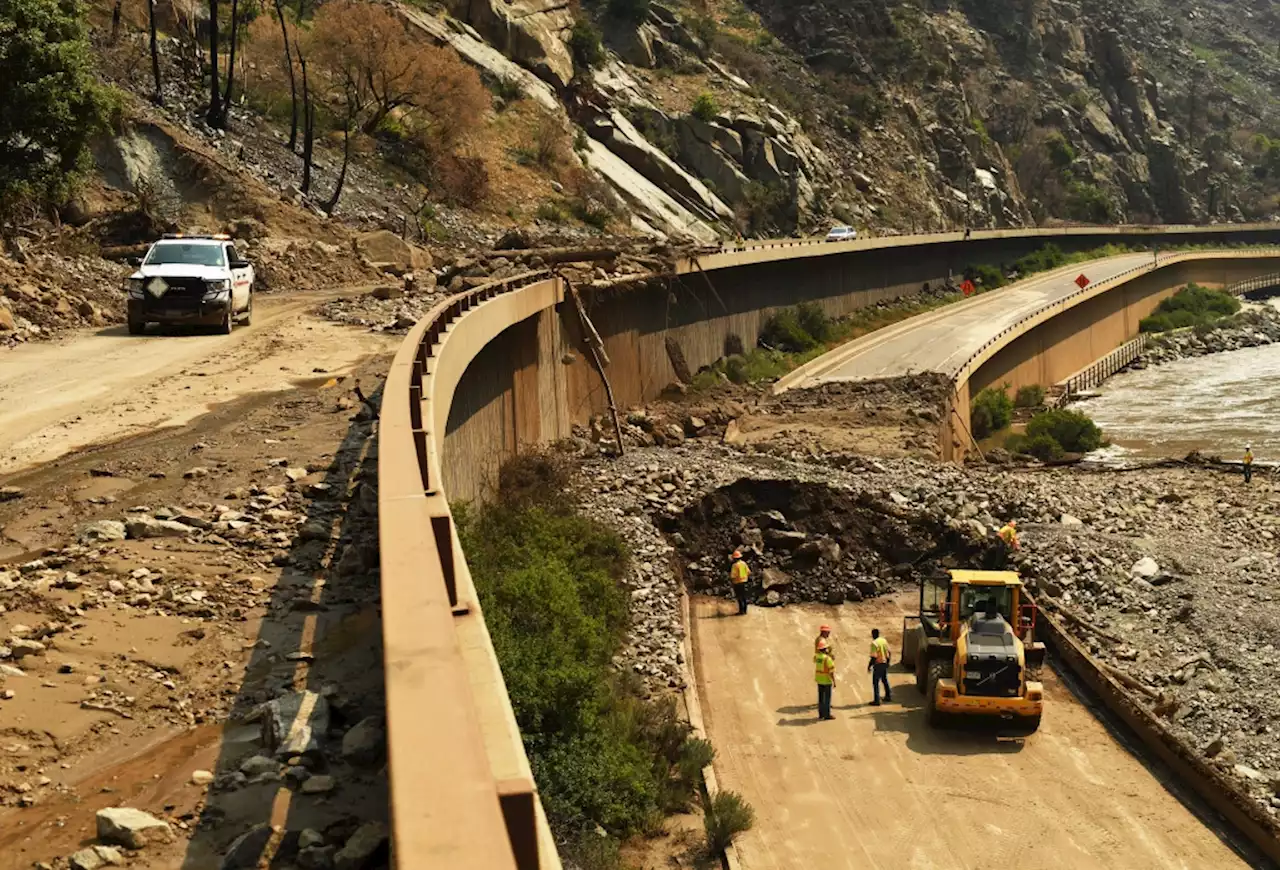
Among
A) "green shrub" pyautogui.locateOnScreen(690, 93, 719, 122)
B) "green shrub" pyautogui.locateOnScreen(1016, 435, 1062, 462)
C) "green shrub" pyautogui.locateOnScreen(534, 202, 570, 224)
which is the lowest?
"green shrub" pyautogui.locateOnScreen(1016, 435, 1062, 462)

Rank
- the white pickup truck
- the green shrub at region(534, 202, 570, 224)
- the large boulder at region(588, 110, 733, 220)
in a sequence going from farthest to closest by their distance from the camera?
the large boulder at region(588, 110, 733, 220) < the green shrub at region(534, 202, 570, 224) < the white pickup truck

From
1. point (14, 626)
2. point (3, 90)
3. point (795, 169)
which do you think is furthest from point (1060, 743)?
point (795, 169)

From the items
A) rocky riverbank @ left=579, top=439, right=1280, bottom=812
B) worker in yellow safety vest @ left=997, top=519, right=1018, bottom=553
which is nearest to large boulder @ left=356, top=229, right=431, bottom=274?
rocky riverbank @ left=579, top=439, right=1280, bottom=812

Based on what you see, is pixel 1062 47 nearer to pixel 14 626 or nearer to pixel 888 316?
pixel 888 316

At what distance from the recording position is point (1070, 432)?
155 feet

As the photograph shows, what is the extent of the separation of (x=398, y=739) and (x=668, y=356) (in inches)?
1473

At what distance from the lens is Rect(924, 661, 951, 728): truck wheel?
19.6 metres

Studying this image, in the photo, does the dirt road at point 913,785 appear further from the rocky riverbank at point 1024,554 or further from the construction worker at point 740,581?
the construction worker at point 740,581

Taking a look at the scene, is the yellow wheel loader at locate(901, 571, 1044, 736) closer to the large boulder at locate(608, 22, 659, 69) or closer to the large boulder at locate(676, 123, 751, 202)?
the large boulder at locate(676, 123, 751, 202)

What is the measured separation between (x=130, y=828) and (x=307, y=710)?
1657mm

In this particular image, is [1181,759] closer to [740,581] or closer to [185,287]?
[740,581]

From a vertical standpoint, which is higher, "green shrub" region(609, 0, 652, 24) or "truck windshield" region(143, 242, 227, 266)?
"green shrub" region(609, 0, 652, 24)

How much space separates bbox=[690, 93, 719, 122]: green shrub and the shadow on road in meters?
69.6

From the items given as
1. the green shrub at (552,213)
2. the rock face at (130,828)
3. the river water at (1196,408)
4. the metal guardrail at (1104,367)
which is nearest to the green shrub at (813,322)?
the green shrub at (552,213)
